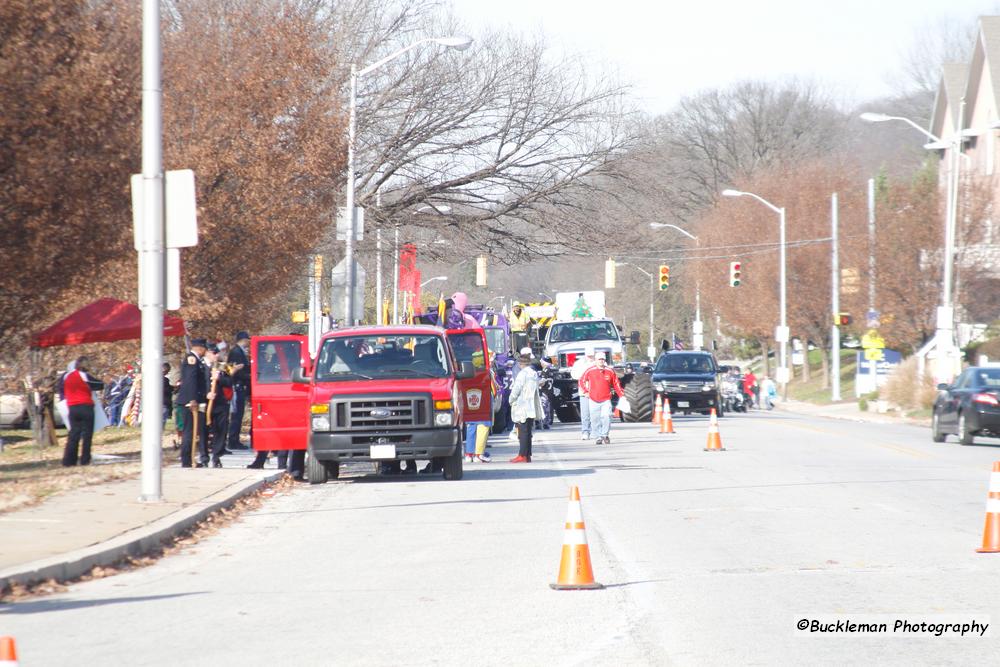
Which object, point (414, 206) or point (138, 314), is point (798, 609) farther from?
point (414, 206)

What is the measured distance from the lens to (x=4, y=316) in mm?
21188

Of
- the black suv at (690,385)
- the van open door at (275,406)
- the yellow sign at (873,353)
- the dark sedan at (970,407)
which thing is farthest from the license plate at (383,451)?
the yellow sign at (873,353)

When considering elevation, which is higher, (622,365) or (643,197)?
(643,197)

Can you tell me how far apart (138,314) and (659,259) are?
66863 mm

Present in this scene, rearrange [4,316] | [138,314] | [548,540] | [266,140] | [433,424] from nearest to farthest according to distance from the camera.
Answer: [548,540], [433,424], [4,316], [138,314], [266,140]

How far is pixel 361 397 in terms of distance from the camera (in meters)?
18.7

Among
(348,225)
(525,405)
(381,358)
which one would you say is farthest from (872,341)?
(381,358)

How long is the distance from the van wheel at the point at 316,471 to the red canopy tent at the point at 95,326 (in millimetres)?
5010

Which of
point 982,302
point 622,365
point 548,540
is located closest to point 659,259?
point 982,302

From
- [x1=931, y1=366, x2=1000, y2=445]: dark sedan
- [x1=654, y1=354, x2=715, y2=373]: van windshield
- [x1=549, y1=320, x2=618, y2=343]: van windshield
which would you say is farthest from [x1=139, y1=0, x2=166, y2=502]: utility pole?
[x1=654, y1=354, x2=715, y2=373]: van windshield

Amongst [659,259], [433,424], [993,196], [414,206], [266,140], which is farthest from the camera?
[659,259]

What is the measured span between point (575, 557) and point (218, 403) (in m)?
12.7

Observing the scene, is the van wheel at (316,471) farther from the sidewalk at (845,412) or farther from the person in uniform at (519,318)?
the person in uniform at (519,318)

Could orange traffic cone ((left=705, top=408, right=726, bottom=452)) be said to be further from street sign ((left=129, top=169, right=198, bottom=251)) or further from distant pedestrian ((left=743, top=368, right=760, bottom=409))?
distant pedestrian ((left=743, top=368, right=760, bottom=409))
